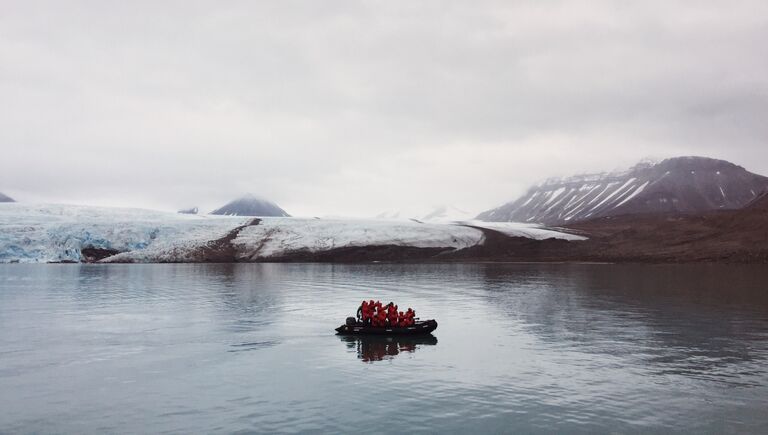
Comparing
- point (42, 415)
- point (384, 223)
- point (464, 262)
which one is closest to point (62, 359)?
point (42, 415)

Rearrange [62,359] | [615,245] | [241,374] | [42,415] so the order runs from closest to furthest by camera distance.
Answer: [42,415]
[241,374]
[62,359]
[615,245]

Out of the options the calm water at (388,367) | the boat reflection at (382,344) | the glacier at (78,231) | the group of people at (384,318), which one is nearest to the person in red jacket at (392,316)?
the group of people at (384,318)

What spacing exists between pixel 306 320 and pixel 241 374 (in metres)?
14.8

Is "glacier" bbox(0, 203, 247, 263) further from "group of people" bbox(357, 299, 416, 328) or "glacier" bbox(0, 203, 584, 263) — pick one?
"group of people" bbox(357, 299, 416, 328)

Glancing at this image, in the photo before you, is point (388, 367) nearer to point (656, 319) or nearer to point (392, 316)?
point (392, 316)

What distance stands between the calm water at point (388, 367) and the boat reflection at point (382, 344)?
0.24 m

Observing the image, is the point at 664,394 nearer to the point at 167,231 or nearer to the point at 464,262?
Result: the point at 464,262

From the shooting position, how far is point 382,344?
3136cm

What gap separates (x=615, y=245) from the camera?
12375 centimetres

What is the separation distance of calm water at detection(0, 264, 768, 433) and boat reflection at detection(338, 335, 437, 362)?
238 mm

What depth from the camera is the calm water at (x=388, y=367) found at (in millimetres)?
18078

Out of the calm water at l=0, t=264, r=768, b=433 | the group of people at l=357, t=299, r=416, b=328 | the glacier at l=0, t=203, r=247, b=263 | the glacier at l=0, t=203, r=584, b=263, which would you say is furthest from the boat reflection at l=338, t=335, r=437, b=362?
the glacier at l=0, t=203, r=247, b=263

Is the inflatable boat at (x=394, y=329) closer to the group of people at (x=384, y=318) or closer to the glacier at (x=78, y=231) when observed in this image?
the group of people at (x=384, y=318)

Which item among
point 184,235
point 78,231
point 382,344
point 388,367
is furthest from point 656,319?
point 78,231
